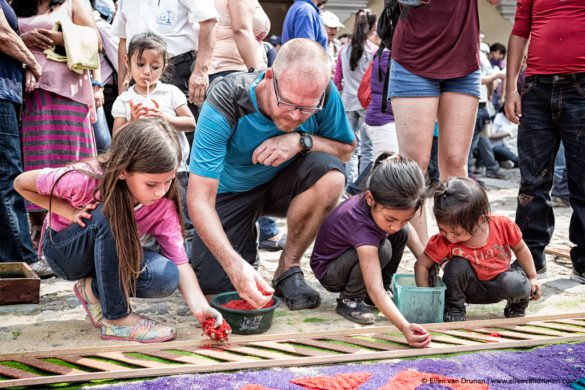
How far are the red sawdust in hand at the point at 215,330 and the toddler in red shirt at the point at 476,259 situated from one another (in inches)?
35.4

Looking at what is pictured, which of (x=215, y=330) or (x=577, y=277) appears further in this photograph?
(x=577, y=277)

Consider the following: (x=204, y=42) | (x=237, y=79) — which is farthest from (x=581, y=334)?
(x=204, y=42)

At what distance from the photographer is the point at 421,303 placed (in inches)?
107

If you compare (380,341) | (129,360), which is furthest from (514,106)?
(129,360)

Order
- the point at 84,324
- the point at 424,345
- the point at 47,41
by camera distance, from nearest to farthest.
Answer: the point at 424,345, the point at 84,324, the point at 47,41

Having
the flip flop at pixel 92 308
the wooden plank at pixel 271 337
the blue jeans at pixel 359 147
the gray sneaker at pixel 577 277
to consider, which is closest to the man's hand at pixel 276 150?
the wooden plank at pixel 271 337

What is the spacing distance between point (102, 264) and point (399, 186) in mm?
1134

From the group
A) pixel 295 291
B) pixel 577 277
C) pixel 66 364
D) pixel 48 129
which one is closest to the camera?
pixel 66 364

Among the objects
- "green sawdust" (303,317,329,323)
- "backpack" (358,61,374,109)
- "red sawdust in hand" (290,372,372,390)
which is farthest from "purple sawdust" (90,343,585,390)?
"backpack" (358,61,374,109)

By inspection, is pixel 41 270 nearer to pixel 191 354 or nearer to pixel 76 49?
pixel 76 49

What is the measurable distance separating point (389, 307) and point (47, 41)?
7.41 ft

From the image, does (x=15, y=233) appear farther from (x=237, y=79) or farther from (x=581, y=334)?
(x=581, y=334)

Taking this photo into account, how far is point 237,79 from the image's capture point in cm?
282

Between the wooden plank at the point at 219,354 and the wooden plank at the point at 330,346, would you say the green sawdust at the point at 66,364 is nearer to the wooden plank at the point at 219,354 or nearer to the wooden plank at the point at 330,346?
the wooden plank at the point at 219,354
